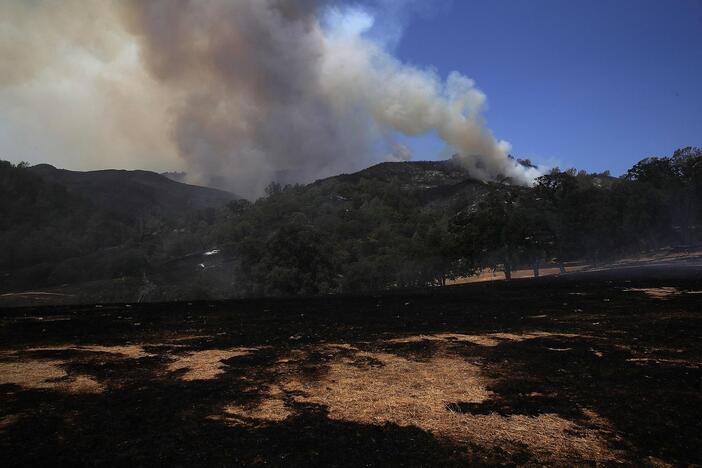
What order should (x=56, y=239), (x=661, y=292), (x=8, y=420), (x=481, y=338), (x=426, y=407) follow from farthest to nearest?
(x=56, y=239) < (x=661, y=292) < (x=481, y=338) < (x=426, y=407) < (x=8, y=420)

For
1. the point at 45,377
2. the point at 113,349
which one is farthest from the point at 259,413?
the point at 113,349

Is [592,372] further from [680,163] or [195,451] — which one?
[680,163]

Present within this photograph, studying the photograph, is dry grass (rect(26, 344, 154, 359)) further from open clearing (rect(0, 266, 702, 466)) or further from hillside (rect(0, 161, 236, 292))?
hillside (rect(0, 161, 236, 292))

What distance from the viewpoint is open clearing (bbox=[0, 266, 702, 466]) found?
313 inches

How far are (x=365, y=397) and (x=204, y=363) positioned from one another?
738cm

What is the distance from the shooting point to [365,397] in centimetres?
1105

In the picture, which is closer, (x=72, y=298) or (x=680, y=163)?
(x=72, y=298)

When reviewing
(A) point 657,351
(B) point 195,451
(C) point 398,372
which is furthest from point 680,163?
(B) point 195,451

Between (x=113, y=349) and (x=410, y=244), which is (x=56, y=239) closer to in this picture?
(x=410, y=244)

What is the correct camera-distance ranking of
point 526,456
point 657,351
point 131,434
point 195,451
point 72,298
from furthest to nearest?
point 72,298, point 657,351, point 131,434, point 195,451, point 526,456

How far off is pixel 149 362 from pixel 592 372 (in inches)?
608

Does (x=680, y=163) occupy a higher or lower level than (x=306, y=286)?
higher

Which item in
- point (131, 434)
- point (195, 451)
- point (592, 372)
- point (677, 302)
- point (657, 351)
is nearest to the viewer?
point (195, 451)

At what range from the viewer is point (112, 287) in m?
82.9
